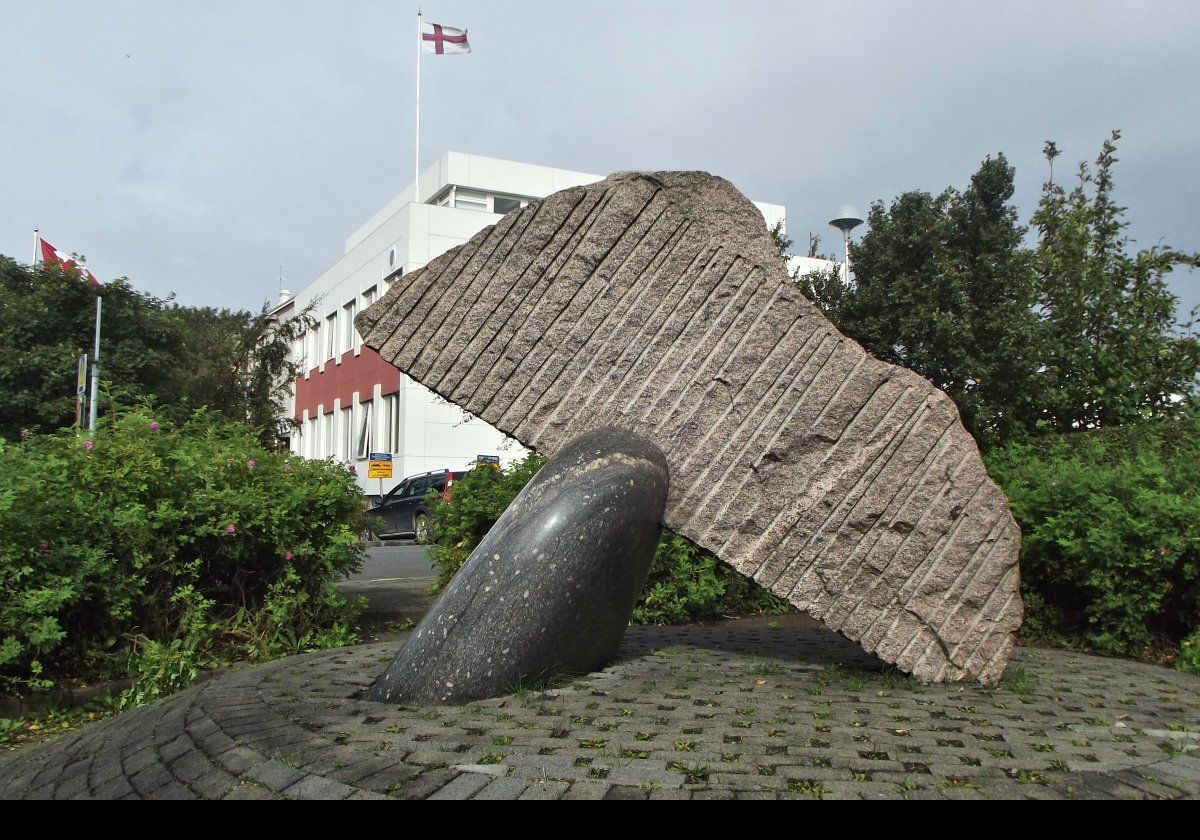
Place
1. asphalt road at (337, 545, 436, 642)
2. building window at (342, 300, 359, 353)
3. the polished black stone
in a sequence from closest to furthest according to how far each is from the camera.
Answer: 1. the polished black stone
2. asphalt road at (337, 545, 436, 642)
3. building window at (342, 300, 359, 353)

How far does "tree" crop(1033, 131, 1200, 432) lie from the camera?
11.6 m

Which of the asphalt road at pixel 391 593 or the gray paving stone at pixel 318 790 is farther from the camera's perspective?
the asphalt road at pixel 391 593

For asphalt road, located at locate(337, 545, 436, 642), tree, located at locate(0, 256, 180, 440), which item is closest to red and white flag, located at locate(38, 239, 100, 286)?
tree, located at locate(0, 256, 180, 440)

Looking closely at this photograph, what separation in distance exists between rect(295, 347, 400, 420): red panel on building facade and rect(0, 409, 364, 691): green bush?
65.4ft

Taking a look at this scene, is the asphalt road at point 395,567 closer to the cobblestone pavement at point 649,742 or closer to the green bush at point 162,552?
the green bush at point 162,552

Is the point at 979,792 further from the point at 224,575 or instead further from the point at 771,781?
the point at 224,575

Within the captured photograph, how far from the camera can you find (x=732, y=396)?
488cm

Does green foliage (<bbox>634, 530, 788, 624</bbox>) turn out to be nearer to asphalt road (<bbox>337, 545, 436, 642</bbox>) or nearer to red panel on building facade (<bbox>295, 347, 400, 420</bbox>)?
asphalt road (<bbox>337, 545, 436, 642</bbox>)

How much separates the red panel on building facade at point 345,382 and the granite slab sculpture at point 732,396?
70.7ft

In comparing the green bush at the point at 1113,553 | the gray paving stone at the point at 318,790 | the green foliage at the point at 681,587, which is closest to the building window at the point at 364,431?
the green foliage at the point at 681,587

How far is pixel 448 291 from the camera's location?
16.8ft

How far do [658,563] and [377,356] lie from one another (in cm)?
2107

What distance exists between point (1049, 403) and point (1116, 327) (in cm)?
122

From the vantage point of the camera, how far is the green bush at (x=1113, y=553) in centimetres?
603
